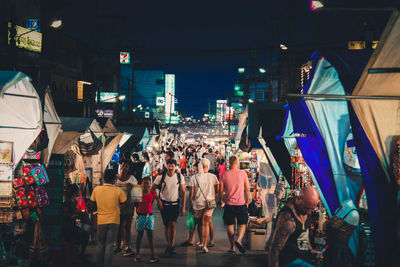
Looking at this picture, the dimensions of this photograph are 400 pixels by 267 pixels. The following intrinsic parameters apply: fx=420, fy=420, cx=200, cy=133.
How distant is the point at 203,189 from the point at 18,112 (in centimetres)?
443

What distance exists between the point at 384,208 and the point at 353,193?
1.12 m

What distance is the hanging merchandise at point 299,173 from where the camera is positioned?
9370 mm

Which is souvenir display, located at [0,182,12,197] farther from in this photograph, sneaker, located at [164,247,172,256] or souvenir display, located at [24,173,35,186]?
sneaker, located at [164,247,172,256]

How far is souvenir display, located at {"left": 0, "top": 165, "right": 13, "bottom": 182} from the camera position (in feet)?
22.5

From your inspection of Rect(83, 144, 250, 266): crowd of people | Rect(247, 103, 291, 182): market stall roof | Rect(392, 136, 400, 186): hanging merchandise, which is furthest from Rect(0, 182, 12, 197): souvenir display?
Rect(247, 103, 291, 182): market stall roof

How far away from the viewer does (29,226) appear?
25.1 feet

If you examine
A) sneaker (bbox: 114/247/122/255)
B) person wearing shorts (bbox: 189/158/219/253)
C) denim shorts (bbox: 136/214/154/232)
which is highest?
person wearing shorts (bbox: 189/158/219/253)

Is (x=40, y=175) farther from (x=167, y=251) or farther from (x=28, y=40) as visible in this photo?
(x=28, y=40)

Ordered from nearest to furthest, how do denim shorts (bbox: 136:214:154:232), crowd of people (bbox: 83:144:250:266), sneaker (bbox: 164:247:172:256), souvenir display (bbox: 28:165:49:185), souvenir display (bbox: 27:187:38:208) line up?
souvenir display (bbox: 27:187:38:208) < souvenir display (bbox: 28:165:49:185) < denim shorts (bbox: 136:214:154:232) < crowd of people (bbox: 83:144:250:266) < sneaker (bbox: 164:247:172:256)

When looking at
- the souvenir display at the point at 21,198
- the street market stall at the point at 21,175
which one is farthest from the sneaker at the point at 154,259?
the souvenir display at the point at 21,198

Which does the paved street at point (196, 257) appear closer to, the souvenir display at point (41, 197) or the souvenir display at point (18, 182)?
the souvenir display at point (41, 197)

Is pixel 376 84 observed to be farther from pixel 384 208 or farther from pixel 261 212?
pixel 261 212

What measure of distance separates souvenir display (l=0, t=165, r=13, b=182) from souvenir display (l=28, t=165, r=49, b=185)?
2.96 feet

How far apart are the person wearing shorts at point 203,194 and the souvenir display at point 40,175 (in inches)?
132
